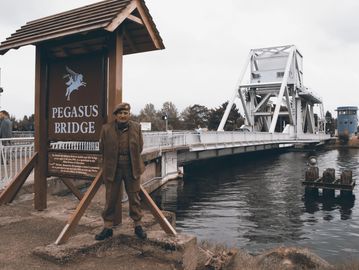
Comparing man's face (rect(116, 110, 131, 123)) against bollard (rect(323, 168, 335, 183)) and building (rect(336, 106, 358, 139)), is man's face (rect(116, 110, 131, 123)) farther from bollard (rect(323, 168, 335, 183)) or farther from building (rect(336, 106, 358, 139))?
building (rect(336, 106, 358, 139))

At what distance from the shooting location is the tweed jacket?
4.81m

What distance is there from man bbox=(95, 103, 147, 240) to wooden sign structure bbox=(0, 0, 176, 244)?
337 millimetres

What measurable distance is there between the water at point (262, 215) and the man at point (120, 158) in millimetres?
6024

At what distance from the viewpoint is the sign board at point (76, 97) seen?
5.68 metres

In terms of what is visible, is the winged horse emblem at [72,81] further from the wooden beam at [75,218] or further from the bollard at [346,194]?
the bollard at [346,194]

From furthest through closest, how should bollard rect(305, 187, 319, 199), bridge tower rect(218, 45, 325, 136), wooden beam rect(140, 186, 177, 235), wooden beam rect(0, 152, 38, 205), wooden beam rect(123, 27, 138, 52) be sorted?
bridge tower rect(218, 45, 325, 136) → bollard rect(305, 187, 319, 199) → wooden beam rect(0, 152, 38, 205) → wooden beam rect(123, 27, 138, 52) → wooden beam rect(140, 186, 177, 235)

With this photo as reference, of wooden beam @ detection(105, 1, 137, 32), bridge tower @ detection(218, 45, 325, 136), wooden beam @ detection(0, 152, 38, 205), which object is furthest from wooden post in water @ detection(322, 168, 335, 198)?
bridge tower @ detection(218, 45, 325, 136)

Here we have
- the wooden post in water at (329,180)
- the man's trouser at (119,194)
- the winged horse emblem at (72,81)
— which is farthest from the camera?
the wooden post in water at (329,180)

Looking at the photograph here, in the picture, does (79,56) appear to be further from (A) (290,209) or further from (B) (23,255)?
(A) (290,209)

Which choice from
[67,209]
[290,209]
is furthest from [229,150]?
[67,209]

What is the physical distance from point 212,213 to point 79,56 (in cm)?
1022

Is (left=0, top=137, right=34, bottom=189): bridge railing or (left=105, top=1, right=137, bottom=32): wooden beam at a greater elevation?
(left=105, top=1, right=137, bottom=32): wooden beam

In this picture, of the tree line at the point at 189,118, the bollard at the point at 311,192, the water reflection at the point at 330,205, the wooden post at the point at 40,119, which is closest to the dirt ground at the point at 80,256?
the wooden post at the point at 40,119

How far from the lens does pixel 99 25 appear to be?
5148 mm
